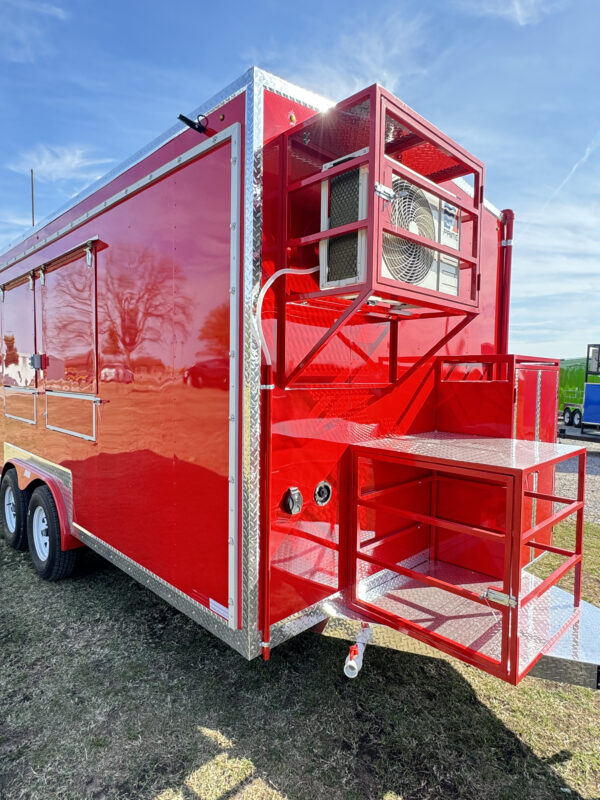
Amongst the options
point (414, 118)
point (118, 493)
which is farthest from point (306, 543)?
point (414, 118)

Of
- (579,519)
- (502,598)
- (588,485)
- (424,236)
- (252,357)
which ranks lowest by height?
(588,485)

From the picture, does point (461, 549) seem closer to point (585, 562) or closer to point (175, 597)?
point (175, 597)

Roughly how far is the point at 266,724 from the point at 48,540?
2.59 m

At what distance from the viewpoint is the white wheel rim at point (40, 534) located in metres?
4.29

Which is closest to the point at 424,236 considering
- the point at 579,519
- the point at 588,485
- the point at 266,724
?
the point at 579,519

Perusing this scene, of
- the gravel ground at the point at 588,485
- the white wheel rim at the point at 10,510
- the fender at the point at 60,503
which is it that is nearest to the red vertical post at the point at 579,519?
the fender at the point at 60,503

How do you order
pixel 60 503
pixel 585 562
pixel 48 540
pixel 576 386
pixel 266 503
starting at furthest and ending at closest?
1. pixel 576 386
2. pixel 585 562
3. pixel 48 540
4. pixel 60 503
5. pixel 266 503

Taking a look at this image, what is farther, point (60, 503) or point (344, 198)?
point (60, 503)

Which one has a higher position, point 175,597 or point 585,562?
point 175,597

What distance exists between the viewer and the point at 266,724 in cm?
251

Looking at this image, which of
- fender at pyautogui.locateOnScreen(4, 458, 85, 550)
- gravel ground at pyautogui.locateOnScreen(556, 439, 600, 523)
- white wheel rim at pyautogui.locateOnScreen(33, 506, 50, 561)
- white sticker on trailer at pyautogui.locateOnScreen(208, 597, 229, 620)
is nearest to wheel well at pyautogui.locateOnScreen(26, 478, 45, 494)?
fender at pyautogui.locateOnScreen(4, 458, 85, 550)

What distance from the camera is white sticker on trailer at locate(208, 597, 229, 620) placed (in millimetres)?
2303

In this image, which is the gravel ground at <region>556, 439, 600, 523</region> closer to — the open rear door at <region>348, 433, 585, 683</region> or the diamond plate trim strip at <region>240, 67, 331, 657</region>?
the open rear door at <region>348, 433, 585, 683</region>

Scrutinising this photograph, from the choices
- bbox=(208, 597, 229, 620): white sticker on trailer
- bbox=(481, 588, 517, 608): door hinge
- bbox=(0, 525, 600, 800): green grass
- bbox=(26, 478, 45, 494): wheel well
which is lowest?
bbox=(0, 525, 600, 800): green grass
